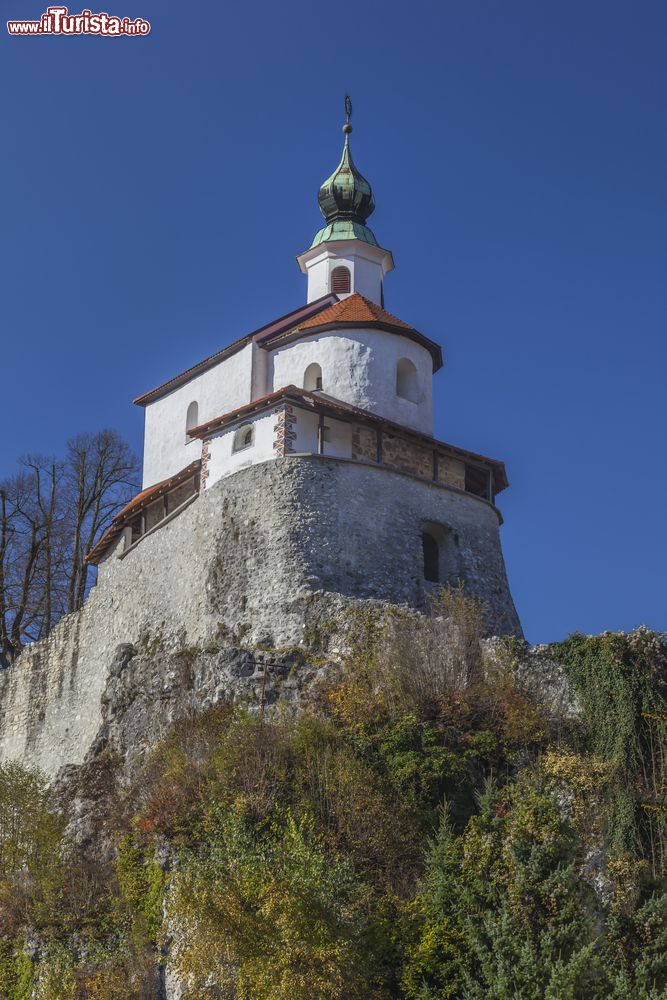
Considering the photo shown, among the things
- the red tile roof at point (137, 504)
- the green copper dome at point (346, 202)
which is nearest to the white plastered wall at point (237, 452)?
the red tile roof at point (137, 504)

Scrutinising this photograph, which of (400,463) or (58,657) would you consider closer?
(400,463)

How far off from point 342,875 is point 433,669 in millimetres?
6062

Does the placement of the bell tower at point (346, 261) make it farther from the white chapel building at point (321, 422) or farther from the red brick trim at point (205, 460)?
the red brick trim at point (205, 460)

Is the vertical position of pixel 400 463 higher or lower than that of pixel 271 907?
higher

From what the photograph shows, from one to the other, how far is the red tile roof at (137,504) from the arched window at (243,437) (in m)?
1.85

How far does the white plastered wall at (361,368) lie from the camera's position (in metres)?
36.5

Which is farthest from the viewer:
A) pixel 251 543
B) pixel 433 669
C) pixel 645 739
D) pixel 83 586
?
pixel 83 586

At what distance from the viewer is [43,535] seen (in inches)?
1858

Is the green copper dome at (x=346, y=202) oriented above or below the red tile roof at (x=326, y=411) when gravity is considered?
above

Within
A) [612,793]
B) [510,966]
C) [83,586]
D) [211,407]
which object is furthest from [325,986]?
[83,586]

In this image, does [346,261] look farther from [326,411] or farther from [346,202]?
[326,411]

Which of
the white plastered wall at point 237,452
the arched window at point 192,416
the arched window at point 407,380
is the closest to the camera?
the white plastered wall at point 237,452

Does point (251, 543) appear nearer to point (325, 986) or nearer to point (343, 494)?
point (343, 494)

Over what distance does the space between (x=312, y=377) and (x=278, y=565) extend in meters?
7.06
